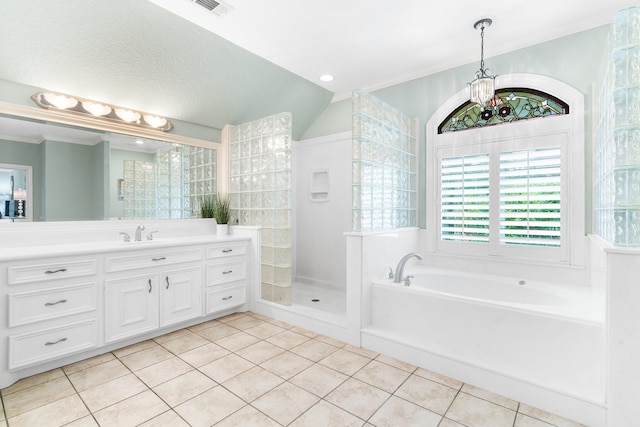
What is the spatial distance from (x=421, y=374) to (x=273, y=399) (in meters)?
1.04

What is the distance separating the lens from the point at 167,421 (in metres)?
1.70

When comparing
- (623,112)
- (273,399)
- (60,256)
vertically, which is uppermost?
(623,112)

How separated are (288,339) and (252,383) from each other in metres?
0.72

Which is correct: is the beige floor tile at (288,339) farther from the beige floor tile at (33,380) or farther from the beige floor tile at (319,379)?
the beige floor tile at (33,380)

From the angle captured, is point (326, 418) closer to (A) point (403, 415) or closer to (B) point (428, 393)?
(A) point (403, 415)

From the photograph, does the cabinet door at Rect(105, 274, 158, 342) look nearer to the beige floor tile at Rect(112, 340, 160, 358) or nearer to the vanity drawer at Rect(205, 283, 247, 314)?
the beige floor tile at Rect(112, 340, 160, 358)

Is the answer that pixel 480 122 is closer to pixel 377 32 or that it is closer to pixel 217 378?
pixel 377 32

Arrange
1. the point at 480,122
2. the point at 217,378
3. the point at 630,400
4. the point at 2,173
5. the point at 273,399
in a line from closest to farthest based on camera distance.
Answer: the point at 630,400
the point at 273,399
the point at 217,378
the point at 2,173
the point at 480,122

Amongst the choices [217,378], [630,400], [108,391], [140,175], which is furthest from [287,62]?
[630,400]

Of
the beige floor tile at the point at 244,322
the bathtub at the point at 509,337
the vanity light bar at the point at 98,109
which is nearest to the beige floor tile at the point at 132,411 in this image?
the beige floor tile at the point at 244,322

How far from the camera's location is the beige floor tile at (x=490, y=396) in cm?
185

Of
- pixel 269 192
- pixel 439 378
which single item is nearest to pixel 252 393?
pixel 439 378

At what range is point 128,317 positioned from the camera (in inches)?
101

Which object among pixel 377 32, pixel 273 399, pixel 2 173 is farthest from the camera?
pixel 377 32
